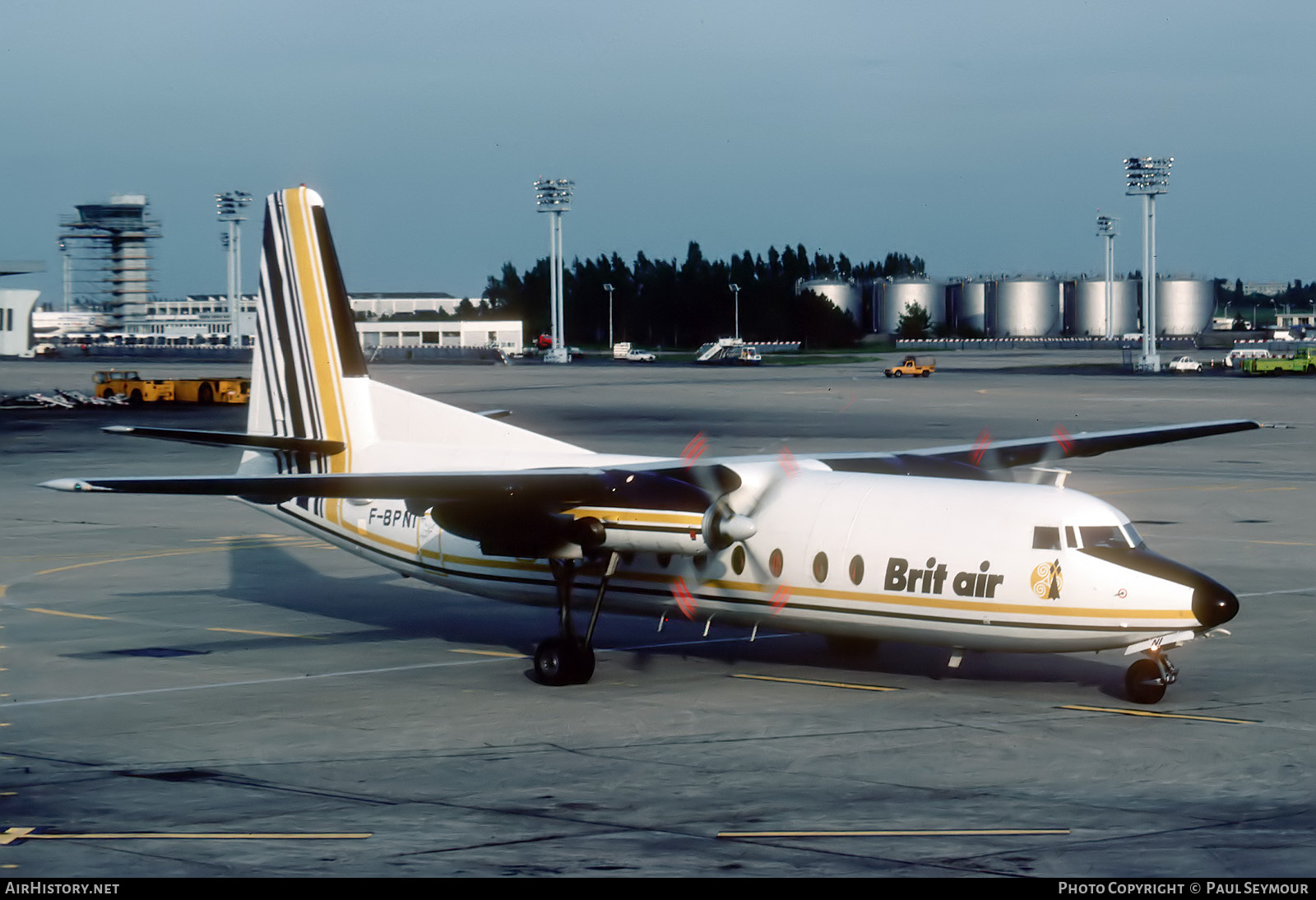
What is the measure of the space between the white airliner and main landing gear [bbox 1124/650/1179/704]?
0.02 meters

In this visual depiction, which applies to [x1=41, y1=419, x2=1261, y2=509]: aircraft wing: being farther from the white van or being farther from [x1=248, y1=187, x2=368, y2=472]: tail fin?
the white van

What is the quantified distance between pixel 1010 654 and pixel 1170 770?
6.94 metres

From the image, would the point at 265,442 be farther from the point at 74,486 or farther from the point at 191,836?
the point at 191,836

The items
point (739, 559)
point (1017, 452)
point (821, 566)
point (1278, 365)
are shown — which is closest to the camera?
point (821, 566)

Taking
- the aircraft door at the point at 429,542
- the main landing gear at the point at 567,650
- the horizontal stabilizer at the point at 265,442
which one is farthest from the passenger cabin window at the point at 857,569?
the horizontal stabilizer at the point at 265,442

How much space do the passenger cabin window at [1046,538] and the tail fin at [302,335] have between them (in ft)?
40.7

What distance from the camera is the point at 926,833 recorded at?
15.1 m

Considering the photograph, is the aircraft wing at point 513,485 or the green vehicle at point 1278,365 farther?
the green vehicle at point 1278,365

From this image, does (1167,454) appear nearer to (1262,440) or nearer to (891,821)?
(1262,440)

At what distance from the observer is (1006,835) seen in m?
14.9

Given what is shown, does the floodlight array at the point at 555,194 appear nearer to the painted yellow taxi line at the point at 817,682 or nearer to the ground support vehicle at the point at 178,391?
the ground support vehicle at the point at 178,391

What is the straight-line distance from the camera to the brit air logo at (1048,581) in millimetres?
20203

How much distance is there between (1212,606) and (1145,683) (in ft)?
5.68

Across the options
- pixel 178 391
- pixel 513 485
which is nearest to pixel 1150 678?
pixel 513 485
